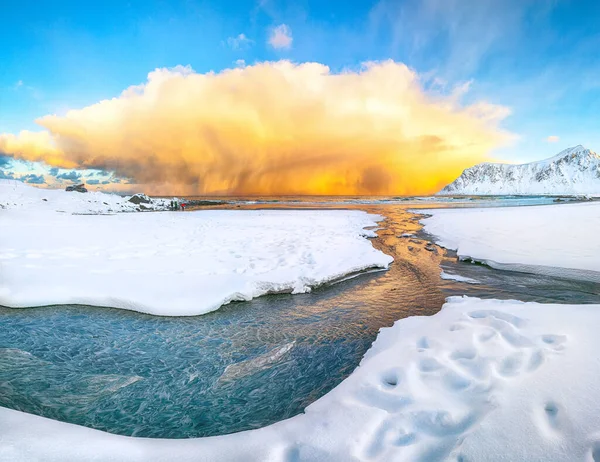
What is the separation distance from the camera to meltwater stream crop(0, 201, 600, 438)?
4.07 meters

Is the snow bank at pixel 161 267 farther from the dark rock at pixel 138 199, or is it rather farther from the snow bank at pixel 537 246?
the dark rock at pixel 138 199

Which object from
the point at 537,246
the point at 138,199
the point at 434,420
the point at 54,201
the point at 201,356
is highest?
the point at 138,199

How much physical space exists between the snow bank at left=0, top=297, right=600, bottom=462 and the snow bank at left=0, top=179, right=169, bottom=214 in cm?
3797

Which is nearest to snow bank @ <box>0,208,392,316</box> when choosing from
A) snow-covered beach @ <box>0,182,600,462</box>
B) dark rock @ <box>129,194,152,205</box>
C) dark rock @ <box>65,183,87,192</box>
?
snow-covered beach @ <box>0,182,600,462</box>

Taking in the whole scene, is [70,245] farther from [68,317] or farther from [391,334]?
[391,334]

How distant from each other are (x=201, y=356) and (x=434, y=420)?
13.4ft

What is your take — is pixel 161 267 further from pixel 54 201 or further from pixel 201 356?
pixel 54 201

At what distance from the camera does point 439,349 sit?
4273mm

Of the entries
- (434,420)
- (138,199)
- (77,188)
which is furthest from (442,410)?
(77,188)

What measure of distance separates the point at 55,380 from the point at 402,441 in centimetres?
526

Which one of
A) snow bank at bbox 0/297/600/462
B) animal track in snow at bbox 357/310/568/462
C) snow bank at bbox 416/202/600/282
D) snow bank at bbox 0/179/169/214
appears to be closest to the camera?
snow bank at bbox 0/297/600/462

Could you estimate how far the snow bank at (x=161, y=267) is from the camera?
25.3ft

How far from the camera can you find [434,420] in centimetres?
288

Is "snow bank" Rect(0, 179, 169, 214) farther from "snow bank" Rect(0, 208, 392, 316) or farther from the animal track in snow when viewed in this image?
the animal track in snow
